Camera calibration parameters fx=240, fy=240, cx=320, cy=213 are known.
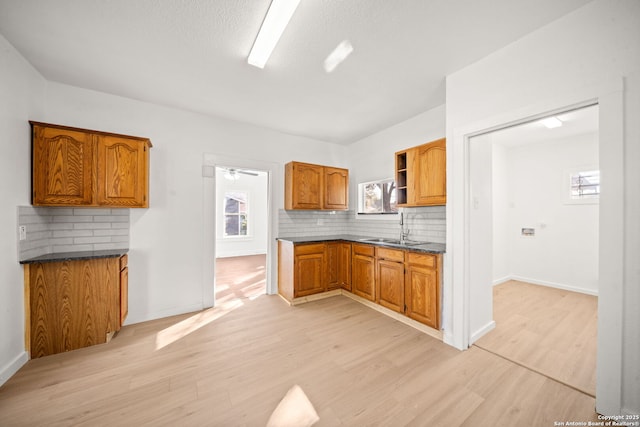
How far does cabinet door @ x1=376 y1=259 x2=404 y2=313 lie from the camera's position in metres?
2.98

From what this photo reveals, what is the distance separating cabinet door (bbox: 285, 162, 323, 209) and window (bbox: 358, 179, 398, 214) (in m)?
0.92

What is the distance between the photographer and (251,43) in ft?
6.66

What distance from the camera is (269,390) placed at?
1.82 m

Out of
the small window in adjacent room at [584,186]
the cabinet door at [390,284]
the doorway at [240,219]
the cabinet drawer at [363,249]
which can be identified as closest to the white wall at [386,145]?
the cabinet drawer at [363,249]

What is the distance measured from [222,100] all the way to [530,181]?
575cm

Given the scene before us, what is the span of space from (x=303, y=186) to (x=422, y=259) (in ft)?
7.18

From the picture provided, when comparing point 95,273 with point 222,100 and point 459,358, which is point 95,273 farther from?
point 459,358

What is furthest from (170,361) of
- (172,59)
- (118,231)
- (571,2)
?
(571,2)

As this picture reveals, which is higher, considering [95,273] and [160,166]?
[160,166]

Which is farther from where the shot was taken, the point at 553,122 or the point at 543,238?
the point at 543,238

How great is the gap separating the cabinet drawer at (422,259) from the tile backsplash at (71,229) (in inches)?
137

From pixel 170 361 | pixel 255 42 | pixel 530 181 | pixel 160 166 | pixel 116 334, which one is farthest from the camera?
pixel 530 181

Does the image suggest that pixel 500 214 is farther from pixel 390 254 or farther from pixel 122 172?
pixel 122 172

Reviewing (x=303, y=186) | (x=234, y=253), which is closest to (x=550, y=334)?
(x=303, y=186)
